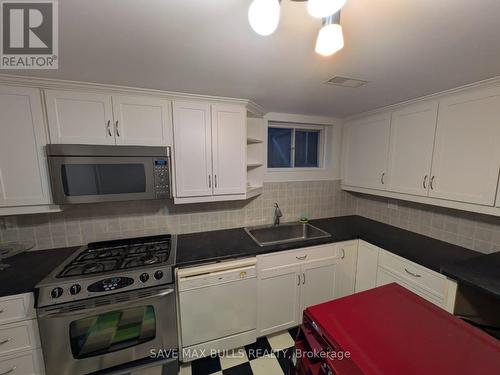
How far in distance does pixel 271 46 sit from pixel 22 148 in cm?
172

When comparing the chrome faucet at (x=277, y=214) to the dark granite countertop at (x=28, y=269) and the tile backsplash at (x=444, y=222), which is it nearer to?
the tile backsplash at (x=444, y=222)

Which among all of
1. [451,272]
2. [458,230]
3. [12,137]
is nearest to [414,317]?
[451,272]

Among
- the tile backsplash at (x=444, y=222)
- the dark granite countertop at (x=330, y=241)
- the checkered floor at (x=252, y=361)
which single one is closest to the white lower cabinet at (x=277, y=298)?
the checkered floor at (x=252, y=361)

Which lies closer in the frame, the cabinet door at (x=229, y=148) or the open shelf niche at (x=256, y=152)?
the cabinet door at (x=229, y=148)

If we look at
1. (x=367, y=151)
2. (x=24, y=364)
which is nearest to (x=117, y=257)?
(x=24, y=364)

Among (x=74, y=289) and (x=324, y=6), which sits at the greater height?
(x=324, y=6)

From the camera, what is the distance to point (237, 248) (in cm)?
175

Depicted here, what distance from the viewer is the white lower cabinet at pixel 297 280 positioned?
1.79m

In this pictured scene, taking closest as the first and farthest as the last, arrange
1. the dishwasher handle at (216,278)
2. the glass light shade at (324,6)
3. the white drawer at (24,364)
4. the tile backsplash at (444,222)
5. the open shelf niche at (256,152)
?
the glass light shade at (324,6), the white drawer at (24,364), the dishwasher handle at (216,278), the tile backsplash at (444,222), the open shelf niche at (256,152)

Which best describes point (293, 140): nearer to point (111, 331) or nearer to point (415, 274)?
point (415, 274)

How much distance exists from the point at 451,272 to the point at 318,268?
92 centimetres

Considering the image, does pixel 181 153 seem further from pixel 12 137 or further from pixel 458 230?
pixel 458 230

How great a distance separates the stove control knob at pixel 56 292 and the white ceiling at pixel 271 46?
4.26ft

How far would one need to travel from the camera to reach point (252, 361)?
5.53 ft
